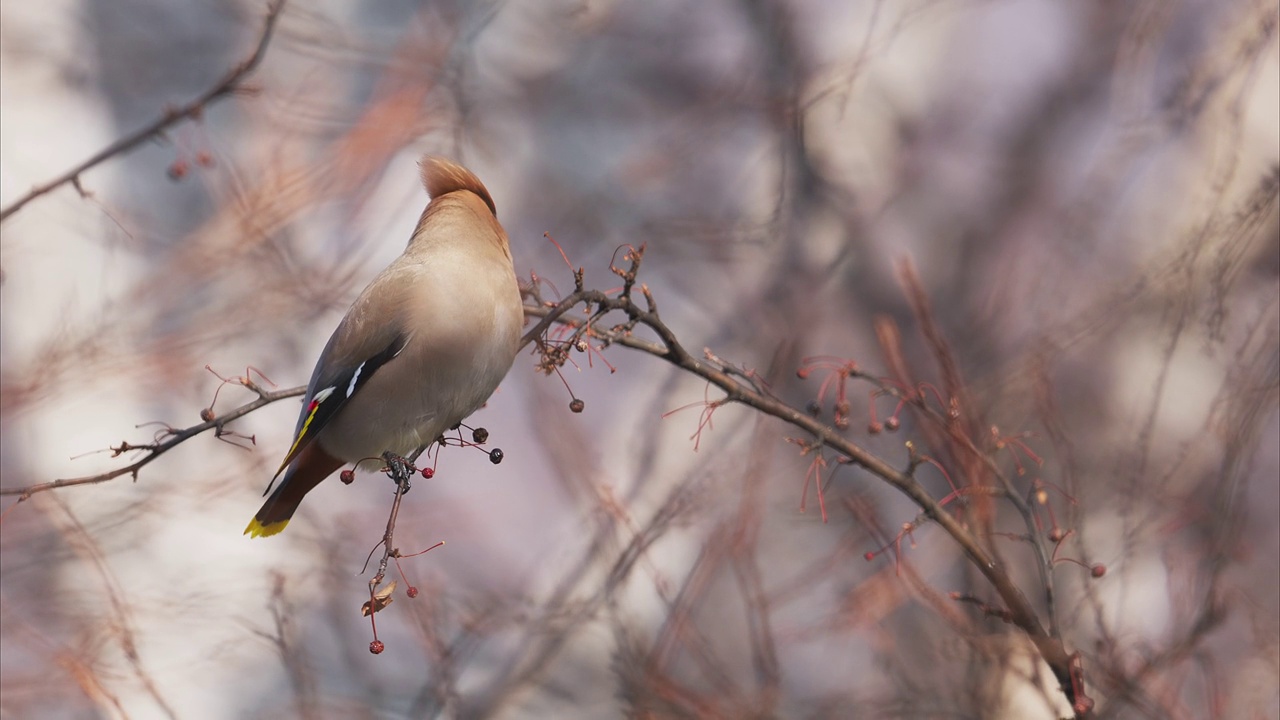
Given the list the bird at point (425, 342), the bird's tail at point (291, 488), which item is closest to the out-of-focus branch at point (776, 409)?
the bird at point (425, 342)

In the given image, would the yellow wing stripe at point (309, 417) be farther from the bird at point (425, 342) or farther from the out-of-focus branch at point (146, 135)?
the out-of-focus branch at point (146, 135)

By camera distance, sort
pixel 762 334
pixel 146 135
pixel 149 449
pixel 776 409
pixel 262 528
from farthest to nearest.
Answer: pixel 762 334, pixel 262 528, pixel 146 135, pixel 776 409, pixel 149 449

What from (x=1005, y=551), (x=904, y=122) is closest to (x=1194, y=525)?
(x=1005, y=551)

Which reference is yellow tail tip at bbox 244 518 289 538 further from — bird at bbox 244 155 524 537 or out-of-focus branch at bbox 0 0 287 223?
out-of-focus branch at bbox 0 0 287 223

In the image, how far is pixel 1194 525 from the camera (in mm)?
3723

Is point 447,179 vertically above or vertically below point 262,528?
above

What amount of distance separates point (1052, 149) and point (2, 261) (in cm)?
393

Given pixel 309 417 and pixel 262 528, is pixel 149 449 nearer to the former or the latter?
pixel 309 417

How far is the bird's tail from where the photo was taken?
1.82 meters

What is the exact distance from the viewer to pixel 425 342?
164cm

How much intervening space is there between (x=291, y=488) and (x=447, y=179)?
0.56 m

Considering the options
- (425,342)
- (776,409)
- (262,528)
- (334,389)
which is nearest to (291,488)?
(262,528)

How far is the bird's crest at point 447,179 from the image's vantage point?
5.86 feet

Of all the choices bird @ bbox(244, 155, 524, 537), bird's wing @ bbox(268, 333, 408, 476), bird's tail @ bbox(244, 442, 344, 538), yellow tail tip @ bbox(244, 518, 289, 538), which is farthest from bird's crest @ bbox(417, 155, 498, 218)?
yellow tail tip @ bbox(244, 518, 289, 538)
